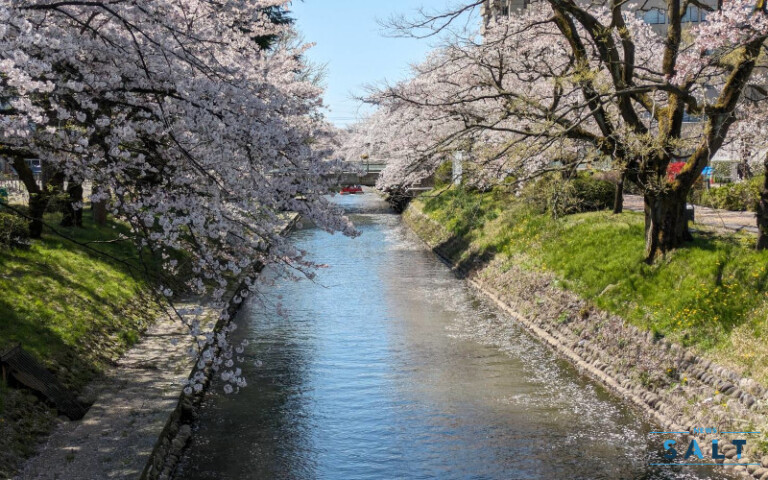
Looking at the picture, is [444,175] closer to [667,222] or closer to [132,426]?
[667,222]

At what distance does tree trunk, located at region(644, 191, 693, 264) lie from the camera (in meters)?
16.5

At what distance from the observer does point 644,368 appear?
1386 centimetres

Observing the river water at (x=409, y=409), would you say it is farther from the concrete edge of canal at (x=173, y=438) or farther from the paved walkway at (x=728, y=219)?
the paved walkway at (x=728, y=219)

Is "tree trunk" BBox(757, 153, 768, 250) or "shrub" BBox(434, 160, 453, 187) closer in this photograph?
"tree trunk" BBox(757, 153, 768, 250)

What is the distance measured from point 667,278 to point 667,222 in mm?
1430

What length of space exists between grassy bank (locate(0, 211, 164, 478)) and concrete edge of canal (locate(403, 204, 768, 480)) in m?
9.04

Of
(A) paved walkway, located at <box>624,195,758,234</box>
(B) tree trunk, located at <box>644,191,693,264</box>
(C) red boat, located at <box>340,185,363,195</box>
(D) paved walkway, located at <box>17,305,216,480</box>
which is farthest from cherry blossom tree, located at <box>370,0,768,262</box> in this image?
(C) red boat, located at <box>340,185,363,195</box>

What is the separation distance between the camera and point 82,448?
31.7 ft

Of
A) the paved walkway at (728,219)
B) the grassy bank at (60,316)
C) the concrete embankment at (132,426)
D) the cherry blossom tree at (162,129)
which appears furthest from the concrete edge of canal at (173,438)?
the paved walkway at (728,219)

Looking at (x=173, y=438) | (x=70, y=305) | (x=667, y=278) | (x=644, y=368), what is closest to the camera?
(x=173, y=438)

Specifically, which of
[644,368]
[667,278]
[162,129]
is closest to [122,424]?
[162,129]

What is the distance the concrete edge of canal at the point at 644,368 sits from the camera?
11.1 metres

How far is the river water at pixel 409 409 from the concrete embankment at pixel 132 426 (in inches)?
18.9

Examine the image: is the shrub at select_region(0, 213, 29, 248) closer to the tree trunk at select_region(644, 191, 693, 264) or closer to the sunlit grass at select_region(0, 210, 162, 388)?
the sunlit grass at select_region(0, 210, 162, 388)
